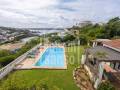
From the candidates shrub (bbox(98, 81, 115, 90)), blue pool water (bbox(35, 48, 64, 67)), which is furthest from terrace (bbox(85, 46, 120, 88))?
blue pool water (bbox(35, 48, 64, 67))

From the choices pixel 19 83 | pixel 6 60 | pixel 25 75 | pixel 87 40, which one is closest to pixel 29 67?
pixel 25 75

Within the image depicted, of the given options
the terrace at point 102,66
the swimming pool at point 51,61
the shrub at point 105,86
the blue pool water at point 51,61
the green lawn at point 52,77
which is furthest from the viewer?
the blue pool water at point 51,61

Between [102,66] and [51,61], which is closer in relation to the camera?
[102,66]

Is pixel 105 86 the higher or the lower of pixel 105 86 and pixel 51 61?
the higher

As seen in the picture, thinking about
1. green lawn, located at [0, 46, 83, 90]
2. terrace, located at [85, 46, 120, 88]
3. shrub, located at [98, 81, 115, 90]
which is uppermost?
terrace, located at [85, 46, 120, 88]

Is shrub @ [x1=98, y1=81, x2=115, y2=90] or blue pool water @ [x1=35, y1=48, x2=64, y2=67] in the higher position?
shrub @ [x1=98, y1=81, x2=115, y2=90]

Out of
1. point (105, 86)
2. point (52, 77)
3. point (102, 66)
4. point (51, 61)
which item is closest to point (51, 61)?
point (51, 61)

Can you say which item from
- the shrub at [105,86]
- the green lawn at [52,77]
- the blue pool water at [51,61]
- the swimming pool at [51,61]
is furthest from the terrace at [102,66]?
the blue pool water at [51,61]

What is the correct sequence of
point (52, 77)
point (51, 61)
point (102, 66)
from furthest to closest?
point (51, 61) < point (52, 77) < point (102, 66)

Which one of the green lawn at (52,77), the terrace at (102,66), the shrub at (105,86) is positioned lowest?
the green lawn at (52,77)

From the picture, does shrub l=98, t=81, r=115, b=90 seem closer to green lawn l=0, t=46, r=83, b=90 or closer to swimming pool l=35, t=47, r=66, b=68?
green lawn l=0, t=46, r=83, b=90

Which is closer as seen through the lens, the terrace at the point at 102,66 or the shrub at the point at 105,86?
the shrub at the point at 105,86

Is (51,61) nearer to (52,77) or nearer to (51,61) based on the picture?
(51,61)

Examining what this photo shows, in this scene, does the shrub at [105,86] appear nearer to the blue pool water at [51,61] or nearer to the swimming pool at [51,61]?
the swimming pool at [51,61]
